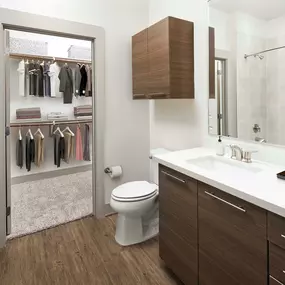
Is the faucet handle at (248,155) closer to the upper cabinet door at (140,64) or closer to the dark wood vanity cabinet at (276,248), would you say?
the dark wood vanity cabinet at (276,248)

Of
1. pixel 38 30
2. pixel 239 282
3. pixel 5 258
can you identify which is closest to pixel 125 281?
pixel 239 282

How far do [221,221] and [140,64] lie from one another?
5.63 ft

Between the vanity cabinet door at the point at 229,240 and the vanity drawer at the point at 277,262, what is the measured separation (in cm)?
3

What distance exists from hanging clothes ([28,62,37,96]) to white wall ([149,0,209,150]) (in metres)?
1.90

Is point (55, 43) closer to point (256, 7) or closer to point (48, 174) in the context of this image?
point (48, 174)

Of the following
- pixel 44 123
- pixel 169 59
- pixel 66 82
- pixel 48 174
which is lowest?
pixel 48 174

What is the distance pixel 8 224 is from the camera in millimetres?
2182

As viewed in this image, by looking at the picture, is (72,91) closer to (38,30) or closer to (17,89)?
(17,89)

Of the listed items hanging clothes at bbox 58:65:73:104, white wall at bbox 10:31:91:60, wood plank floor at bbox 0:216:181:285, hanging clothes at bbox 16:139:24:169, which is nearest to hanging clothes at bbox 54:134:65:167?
hanging clothes at bbox 16:139:24:169

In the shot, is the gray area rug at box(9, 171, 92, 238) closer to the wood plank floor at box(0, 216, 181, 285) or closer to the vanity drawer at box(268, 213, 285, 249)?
the wood plank floor at box(0, 216, 181, 285)

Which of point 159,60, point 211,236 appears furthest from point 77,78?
point 211,236

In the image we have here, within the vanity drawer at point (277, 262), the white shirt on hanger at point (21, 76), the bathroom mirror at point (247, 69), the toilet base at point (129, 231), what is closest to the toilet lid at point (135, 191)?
the toilet base at point (129, 231)

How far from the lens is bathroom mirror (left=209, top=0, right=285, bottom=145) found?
1.52 m

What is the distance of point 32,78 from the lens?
11.5 feet
